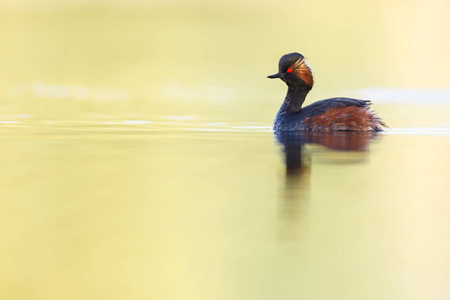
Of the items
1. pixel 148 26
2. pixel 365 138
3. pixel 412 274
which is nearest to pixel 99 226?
pixel 412 274

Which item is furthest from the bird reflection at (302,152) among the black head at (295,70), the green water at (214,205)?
the black head at (295,70)

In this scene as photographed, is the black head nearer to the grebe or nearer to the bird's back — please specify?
the grebe

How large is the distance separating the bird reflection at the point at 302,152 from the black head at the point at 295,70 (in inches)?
41.6

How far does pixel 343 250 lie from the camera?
397cm

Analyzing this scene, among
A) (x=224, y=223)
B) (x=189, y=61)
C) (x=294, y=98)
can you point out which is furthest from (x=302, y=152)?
→ (x=189, y=61)

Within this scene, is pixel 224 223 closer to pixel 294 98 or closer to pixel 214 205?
pixel 214 205

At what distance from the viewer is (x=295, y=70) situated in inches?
430

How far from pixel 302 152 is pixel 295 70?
353 centimetres

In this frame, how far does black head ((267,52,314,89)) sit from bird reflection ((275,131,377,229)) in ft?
3.47

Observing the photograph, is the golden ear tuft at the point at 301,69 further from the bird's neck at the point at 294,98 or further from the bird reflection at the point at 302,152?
the bird reflection at the point at 302,152

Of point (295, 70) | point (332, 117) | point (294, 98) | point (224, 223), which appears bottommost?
point (224, 223)

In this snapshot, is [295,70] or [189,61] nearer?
[295,70]

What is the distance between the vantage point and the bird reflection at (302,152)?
16.5 ft

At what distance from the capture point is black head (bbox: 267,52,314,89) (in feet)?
35.5
